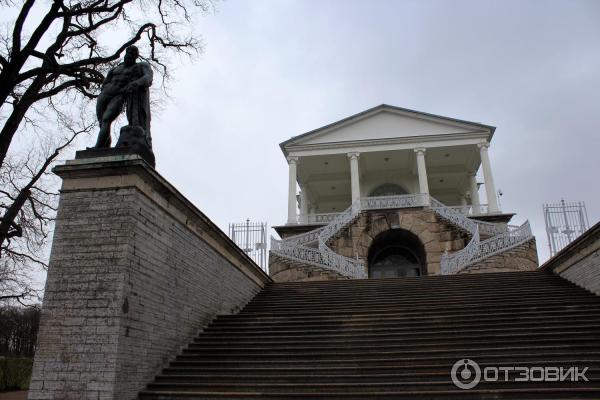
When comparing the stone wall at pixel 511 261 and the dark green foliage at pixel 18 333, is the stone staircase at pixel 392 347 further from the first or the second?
the dark green foliage at pixel 18 333

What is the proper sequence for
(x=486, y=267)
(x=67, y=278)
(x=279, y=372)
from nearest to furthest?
1. (x=67, y=278)
2. (x=279, y=372)
3. (x=486, y=267)

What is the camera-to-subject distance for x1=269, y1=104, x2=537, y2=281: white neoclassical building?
1666 centimetres

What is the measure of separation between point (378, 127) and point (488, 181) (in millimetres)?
6762

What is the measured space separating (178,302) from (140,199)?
1947 millimetres

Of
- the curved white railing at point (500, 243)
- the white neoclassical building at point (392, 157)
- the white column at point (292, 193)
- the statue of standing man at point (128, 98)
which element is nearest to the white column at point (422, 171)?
the white neoclassical building at point (392, 157)

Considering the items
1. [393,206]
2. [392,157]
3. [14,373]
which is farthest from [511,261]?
[14,373]

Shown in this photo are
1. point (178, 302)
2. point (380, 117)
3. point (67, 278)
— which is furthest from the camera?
point (380, 117)

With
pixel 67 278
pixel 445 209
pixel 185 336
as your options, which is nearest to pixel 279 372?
pixel 185 336

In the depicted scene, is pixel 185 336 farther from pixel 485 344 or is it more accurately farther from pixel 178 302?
pixel 485 344

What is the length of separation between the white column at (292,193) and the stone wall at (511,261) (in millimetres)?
10574

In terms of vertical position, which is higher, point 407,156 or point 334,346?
point 407,156

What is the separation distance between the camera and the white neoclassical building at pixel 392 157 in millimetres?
24422

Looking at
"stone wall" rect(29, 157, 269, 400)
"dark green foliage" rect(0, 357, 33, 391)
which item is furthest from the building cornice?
"stone wall" rect(29, 157, 269, 400)

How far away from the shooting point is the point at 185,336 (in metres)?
7.50
